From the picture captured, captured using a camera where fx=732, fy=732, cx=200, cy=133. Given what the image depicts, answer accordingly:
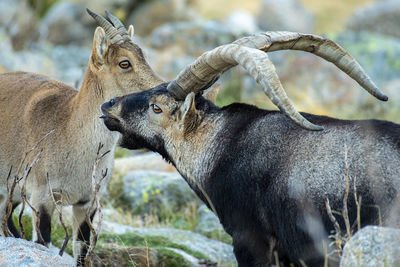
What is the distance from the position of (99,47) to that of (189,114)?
197cm

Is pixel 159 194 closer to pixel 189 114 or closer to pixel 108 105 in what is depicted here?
pixel 108 105

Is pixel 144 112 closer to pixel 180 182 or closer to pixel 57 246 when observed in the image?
pixel 57 246

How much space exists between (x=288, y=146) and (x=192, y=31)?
19517 millimetres

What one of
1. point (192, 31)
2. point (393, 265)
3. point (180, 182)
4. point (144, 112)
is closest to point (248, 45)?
point (144, 112)

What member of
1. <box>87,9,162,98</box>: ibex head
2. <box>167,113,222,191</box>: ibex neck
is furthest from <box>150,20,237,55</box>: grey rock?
<box>167,113,222,191</box>: ibex neck

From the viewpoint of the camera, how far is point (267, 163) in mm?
6941

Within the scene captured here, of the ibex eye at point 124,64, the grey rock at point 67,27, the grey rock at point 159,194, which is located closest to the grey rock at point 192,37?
the grey rock at point 67,27

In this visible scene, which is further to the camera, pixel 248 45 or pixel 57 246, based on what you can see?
pixel 57 246

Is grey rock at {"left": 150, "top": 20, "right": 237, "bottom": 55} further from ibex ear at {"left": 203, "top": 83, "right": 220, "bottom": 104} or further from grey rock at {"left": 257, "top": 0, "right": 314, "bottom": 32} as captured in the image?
ibex ear at {"left": 203, "top": 83, "right": 220, "bottom": 104}

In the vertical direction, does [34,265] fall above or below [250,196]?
below

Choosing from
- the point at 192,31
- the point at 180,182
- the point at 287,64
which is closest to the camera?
the point at 180,182

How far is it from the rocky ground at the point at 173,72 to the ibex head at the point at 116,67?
1905 mm

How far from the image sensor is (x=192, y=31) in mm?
26047

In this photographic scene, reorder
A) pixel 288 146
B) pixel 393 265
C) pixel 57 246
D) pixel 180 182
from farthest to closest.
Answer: pixel 180 182, pixel 57 246, pixel 288 146, pixel 393 265
